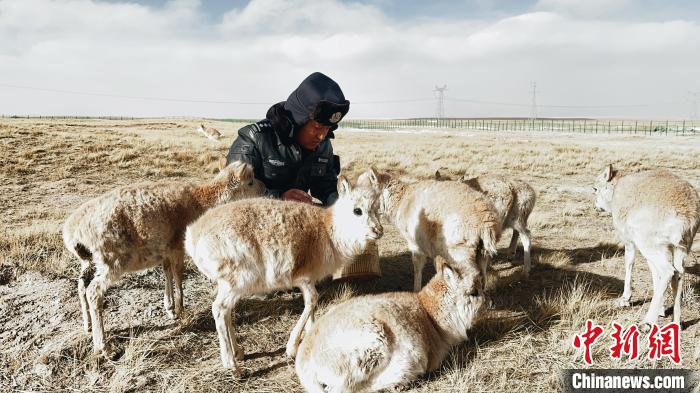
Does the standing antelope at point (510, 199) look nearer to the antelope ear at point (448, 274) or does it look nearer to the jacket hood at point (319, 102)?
the jacket hood at point (319, 102)

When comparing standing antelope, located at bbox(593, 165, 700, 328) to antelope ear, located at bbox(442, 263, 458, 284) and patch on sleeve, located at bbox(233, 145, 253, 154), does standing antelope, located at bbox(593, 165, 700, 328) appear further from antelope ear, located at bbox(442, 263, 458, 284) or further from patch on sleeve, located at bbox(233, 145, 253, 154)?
patch on sleeve, located at bbox(233, 145, 253, 154)

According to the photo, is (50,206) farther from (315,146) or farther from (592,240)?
(592,240)

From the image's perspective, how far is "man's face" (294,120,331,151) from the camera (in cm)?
732

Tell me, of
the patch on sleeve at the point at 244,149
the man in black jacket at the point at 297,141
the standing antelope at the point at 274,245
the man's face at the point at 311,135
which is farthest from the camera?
the patch on sleeve at the point at 244,149

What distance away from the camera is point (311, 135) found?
24.8ft

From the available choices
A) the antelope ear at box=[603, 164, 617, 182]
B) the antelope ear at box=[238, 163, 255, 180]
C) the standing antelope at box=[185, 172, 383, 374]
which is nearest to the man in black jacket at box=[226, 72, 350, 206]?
the antelope ear at box=[238, 163, 255, 180]

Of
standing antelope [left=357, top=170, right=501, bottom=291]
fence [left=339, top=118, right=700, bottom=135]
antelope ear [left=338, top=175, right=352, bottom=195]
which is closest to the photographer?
antelope ear [left=338, top=175, right=352, bottom=195]

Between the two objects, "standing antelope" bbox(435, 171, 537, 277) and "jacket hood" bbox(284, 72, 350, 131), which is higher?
"jacket hood" bbox(284, 72, 350, 131)

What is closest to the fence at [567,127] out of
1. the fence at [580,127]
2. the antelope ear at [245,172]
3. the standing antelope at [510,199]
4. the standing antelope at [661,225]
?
the fence at [580,127]

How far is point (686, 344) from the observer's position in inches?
205

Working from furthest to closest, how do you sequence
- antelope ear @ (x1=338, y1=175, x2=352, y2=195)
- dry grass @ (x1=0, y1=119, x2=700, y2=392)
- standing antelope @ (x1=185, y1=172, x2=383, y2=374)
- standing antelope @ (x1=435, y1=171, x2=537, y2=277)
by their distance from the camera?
standing antelope @ (x1=435, y1=171, x2=537, y2=277)
antelope ear @ (x1=338, y1=175, x2=352, y2=195)
dry grass @ (x1=0, y1=119, x2=700, y2=392)
standing antelope @ (x1=185, y1=172, x2=383, y2=374)

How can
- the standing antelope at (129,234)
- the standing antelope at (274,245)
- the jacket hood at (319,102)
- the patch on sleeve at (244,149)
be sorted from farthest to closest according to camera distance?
the patch on sleeve at (244,149) → the jacket hood at (319,102) → the standing antelope at (129,234) → the standing antelope at (274,245)

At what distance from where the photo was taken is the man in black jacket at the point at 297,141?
272 inches

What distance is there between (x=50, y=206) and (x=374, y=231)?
37.7 feet
